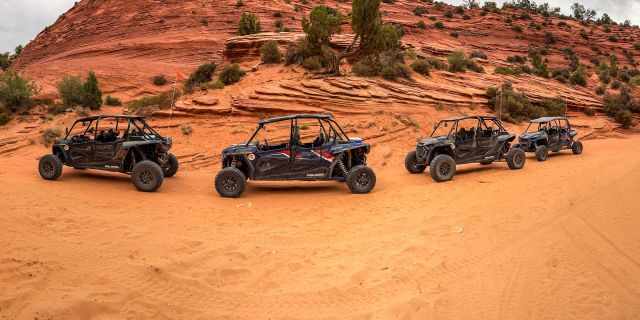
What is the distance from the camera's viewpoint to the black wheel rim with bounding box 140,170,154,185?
30.9ft

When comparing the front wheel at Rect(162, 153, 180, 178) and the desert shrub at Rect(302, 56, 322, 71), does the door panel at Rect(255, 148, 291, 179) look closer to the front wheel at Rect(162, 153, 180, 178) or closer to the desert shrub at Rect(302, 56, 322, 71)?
the front wheel at Rect(162, 153, 180, 178)

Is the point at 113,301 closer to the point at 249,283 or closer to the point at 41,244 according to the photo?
the point at 249,283

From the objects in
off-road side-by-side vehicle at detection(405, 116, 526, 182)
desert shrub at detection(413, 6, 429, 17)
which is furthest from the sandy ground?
desert shrub at detection(413, 6, 429, 17)

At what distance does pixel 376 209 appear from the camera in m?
8.06

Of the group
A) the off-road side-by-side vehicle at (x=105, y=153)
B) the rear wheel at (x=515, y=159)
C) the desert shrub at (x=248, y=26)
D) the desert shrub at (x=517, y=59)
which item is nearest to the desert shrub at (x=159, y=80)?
the desert shrub at (x=248, y=26)

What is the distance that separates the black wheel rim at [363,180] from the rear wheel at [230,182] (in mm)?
2573

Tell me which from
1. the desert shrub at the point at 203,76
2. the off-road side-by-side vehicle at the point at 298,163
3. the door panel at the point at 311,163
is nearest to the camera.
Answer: the off-road side-by-side vehicle at the point at 298,163

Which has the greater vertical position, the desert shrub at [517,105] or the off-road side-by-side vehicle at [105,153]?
the desert shrub at [517,105]

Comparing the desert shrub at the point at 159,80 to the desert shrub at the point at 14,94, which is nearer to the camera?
the desert shrub at the point at 14,94

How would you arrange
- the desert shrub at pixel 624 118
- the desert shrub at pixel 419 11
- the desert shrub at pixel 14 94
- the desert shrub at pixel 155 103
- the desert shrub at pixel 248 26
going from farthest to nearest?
the desert shrub at pixel 419 11, the desert shrub at pixel 248 26, the desert shrub at pixel 624 118, the desert shrub at pixel 14 94, the desert shrub at pixel 155 103

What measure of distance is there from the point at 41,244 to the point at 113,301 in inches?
71.2

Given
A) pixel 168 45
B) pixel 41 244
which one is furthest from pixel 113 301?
pixel 168 45

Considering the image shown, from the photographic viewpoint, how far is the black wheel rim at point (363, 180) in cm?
944

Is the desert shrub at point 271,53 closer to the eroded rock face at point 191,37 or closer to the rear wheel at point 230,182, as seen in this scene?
the eroded rock face at point 191,37
